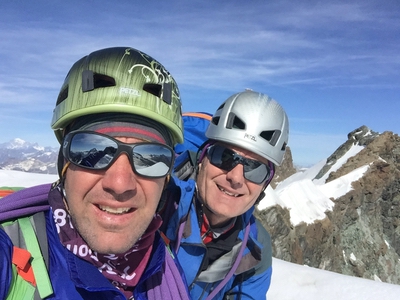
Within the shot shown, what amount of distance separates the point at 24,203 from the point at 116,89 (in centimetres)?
86

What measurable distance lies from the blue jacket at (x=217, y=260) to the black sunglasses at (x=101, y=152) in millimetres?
→ 1245

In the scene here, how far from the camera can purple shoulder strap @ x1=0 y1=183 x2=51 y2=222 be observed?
1.80 meters

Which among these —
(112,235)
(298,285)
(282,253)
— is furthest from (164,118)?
(282,253)

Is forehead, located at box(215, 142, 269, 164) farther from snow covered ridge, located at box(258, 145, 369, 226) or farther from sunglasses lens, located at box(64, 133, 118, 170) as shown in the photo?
snow covered ridge, located at box(258, 145, 369, 226)

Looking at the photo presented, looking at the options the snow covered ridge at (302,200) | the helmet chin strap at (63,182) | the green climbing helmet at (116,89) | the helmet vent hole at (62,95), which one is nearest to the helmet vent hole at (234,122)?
the green climbing helmet at (116,89)

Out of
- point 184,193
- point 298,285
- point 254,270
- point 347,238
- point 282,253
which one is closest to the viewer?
point 184,193

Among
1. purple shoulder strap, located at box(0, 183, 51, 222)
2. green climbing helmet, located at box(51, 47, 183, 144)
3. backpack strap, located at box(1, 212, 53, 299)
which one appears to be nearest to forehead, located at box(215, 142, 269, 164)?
green climbing helmet, located at box(51, 47, 183, 144)

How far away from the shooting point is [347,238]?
33.2m

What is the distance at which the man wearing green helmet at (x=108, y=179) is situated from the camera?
1.89 m

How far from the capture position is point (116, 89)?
6.80 feet

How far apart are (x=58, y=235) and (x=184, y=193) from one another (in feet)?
5.07

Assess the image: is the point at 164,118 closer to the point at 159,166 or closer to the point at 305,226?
the point at 159,166

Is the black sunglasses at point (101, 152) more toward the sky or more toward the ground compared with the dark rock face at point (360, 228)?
more toward the sky

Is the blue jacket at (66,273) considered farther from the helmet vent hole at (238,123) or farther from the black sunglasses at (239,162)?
the helmet vent hole at (238,123)
